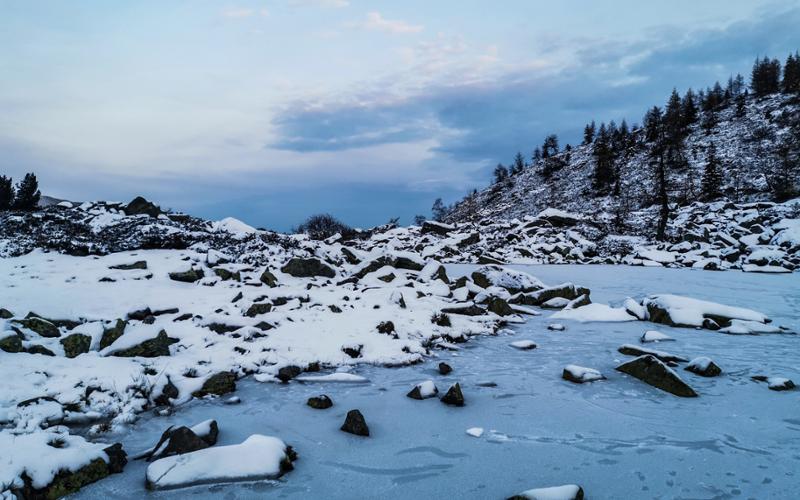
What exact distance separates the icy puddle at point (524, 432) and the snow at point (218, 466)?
0.09 metres

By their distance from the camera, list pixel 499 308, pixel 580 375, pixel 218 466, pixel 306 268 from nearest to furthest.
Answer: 1. pixel 218 466
2. pixel 580 375
3. pixel 499 308
4. pixel 306 268

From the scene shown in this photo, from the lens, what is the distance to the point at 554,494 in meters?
3.06

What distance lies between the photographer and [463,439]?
4289 mm

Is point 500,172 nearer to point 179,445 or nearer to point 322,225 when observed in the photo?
point 322,225

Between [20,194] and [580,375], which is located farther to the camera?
[20,194]

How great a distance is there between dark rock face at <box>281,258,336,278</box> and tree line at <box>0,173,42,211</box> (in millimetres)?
23761

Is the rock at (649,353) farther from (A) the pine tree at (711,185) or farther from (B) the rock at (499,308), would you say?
(A) the pine tree at (711,185)

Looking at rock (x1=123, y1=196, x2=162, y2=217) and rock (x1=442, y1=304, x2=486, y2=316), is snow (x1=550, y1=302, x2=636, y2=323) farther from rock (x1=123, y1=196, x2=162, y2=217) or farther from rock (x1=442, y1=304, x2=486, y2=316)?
rock (x1=123, y1=196, x2=162, y2=217)

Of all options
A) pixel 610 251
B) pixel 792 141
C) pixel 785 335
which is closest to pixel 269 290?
pixel 785 335

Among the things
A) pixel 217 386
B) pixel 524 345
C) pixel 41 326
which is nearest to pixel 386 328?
pixel 524 345

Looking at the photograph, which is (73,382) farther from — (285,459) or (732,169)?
(732,169)

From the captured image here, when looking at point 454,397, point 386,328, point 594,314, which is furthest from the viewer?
point 594,314

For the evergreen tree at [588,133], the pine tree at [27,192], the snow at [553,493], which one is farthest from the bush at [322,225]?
the evergreen tree at [588,133]

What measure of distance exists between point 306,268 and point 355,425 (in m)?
10.1
